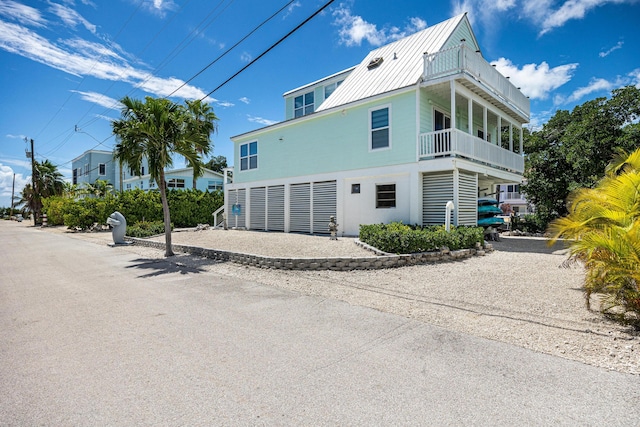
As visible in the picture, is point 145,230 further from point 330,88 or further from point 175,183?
point 175,183

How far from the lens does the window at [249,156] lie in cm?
1923

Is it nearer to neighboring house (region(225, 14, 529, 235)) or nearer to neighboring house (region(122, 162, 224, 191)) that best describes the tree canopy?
neighboring house (region(225, 14, 529, 235))

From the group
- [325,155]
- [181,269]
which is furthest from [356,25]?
[181,269]

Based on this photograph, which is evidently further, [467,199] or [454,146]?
[467,199]

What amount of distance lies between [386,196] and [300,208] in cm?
478

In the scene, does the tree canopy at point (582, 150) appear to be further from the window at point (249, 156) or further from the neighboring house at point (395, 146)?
the window at point (249, 156)

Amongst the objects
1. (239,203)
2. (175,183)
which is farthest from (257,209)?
(175,183)

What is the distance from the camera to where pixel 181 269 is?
9.37 meters

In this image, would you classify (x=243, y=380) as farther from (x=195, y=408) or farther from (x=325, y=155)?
(x=325, y=155)

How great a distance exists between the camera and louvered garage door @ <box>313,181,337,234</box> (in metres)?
15.1

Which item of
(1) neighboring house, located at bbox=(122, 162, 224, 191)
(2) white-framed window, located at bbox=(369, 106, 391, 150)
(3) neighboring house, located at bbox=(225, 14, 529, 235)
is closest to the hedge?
(3) neighboring house, located at bbox=(225, 14, 529, 235)

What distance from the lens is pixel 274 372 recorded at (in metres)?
3.29

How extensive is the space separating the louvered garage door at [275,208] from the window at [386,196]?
19.1 ft

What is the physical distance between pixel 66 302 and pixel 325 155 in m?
11.5
